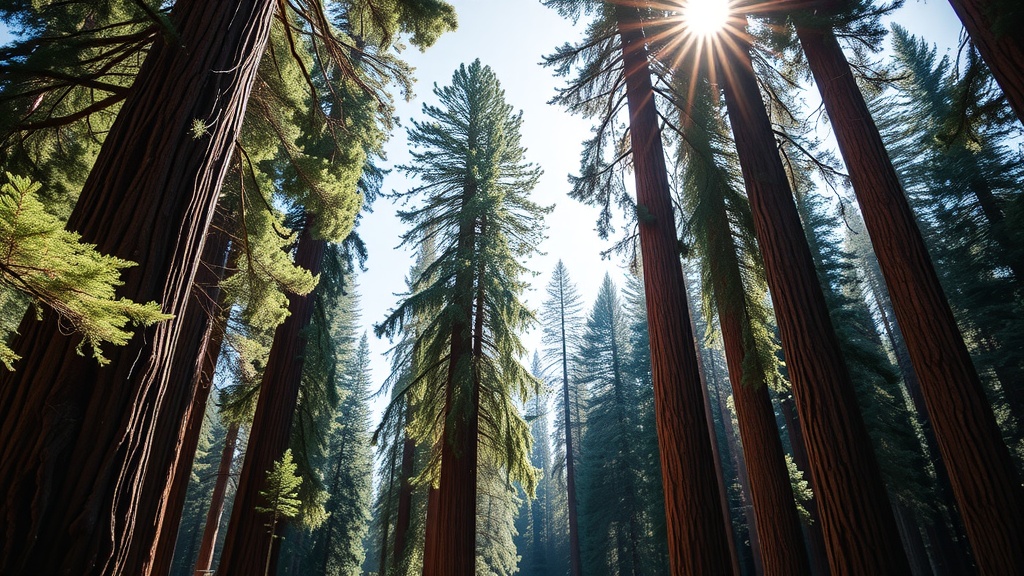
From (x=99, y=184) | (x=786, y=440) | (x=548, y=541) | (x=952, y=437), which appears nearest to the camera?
(x=99, y=184)

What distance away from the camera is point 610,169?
7.80 metres

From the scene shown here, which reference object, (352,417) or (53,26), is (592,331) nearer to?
(352,417)

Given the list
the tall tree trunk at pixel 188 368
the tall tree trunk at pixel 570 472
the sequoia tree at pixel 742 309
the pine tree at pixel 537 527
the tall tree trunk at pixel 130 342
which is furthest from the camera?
the pine tree at pixel 537 527

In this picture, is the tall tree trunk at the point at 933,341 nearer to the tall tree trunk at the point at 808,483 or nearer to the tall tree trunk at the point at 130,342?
the tall tree trunk at the point at 130,342

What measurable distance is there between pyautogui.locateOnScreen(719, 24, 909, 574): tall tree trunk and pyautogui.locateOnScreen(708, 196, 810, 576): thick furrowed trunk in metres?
1.30

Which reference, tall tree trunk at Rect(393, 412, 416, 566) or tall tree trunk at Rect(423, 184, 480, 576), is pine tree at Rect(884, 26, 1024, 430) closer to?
tall tree trunk at Rect(423, 184, 480, 576)

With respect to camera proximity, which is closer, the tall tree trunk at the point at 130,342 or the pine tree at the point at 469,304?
the tall tree trunk at the point at 130,342

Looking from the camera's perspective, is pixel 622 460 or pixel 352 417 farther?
pixel 352 417

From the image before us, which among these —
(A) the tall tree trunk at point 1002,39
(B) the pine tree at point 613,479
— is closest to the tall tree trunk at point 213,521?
(A) the tall tree trunk at point 1002,39

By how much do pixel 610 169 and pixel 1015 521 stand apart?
647 centimetres

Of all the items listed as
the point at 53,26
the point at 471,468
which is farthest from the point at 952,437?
the point at 53,26

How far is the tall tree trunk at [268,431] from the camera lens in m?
6.27

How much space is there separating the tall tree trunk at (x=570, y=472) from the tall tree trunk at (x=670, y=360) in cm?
2050

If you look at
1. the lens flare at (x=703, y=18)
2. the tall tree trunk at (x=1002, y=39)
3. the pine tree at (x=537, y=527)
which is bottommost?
the pine tree at (x=537, y=527)
